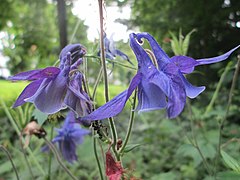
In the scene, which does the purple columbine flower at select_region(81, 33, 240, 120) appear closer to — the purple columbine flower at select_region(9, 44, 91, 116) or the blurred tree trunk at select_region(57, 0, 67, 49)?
the purple columbine flower at select_region(9, 44, 91, 116)

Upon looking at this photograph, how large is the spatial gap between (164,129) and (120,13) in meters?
1.76

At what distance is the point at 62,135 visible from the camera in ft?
4.54

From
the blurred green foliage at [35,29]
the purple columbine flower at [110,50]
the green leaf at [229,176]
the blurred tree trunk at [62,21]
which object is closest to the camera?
the green leaf at [229,176]

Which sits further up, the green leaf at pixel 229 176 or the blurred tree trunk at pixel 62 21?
the blurred tree trunk at pixel 62 21

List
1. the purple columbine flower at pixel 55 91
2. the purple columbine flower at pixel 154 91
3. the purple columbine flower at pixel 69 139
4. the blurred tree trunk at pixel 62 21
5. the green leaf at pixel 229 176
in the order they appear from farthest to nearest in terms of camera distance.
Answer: the blurred tree trunk at pixel 62 21 → the purple columbine flower at pixel 69 139 → the green leaf at pixel 229 176 → the purple columbine flower at pixel 55 91 → the purple columbine flower at pixel 154 91

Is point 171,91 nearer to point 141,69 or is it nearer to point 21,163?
point 141,69

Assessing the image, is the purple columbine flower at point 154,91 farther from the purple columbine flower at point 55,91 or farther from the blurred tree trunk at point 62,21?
the blurred tree trunk at point 62,21

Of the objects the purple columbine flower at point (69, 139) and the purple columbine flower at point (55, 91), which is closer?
the purple columbine flower at point (55, 91)

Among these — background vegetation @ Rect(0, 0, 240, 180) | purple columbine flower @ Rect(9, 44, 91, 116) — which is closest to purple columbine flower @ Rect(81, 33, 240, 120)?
purple columbine flower @ Rect(9, 44, 91, 116)

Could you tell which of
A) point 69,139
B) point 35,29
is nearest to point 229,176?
point 69,139

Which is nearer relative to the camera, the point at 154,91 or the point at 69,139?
the point at 154,91

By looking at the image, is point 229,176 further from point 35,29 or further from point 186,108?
point 35,29

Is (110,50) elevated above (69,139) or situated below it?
above

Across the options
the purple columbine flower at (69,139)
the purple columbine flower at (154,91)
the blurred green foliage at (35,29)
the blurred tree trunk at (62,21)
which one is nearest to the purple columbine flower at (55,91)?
the purple columbine flower at (154,91)
